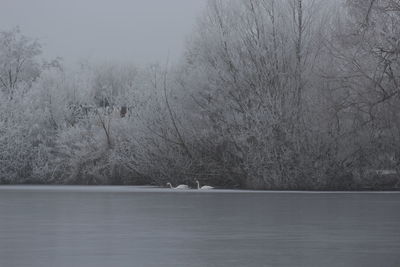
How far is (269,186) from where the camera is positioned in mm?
31609

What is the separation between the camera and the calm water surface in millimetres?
9898

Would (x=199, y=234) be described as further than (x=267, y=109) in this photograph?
No

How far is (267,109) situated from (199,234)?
19135 mm

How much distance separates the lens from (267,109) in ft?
105

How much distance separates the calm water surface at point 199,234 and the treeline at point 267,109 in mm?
9674

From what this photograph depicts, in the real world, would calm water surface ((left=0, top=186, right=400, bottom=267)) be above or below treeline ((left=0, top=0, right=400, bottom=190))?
below

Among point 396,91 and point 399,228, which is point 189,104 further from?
point 399,228

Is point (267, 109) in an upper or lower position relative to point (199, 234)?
upper

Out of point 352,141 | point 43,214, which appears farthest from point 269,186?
point 43,214

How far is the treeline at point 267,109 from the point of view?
31.3m

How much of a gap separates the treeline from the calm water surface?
9.67 m

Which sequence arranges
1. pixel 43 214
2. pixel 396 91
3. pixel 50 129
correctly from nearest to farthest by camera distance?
pixel 43 214, pixel 396 91, pixel 50 129

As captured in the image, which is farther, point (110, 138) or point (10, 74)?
point (10, 74)

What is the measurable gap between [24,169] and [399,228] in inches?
1172
